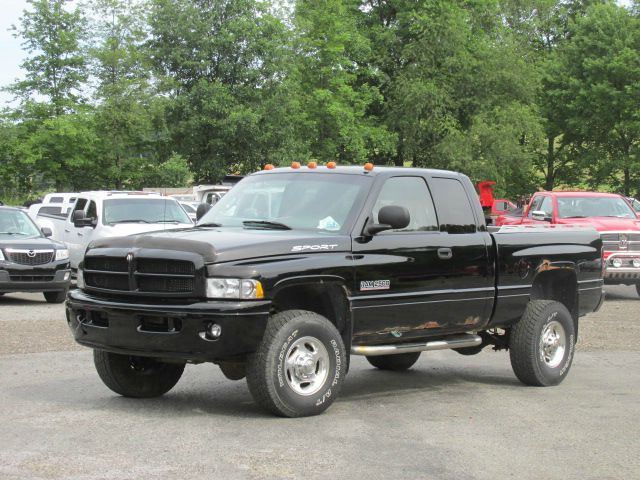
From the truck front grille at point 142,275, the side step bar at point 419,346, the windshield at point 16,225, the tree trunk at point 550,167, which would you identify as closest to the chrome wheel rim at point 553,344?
the side step bar at point 419,346

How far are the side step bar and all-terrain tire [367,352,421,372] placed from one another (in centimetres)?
104

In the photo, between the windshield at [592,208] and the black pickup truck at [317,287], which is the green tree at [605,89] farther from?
the black pickup truck at [317,287]

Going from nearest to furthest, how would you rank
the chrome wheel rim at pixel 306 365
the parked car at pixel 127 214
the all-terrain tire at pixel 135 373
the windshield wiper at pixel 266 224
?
the chrome wheel rim at pixel 306 365
the windshield wiper at pixel 266 224
the all-terrain tire at pixel 135 373
the parked car at pixel 127 214

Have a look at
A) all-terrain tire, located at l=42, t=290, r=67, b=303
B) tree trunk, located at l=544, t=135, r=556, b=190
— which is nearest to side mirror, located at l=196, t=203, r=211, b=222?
all-terrain tire, located at l=42, t=290, r=67, b=303

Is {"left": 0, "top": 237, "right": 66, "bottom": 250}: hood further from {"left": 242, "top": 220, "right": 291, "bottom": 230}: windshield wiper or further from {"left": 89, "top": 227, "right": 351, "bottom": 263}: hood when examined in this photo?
{"left": 242, "top": 220, "right": 291, "bottom": 230}: windshield wiper

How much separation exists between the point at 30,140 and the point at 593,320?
38793 millimetres

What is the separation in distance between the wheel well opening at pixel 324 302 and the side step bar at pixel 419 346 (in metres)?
0.22

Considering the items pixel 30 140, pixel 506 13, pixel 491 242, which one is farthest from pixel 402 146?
pixel 491 242

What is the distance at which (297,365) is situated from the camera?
311 inches

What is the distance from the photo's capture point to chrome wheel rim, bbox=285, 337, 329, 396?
7875 mm

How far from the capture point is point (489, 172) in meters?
55.7

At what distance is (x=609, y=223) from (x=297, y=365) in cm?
1425

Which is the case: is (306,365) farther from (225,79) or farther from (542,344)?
(225,79)

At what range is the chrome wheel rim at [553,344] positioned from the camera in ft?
33.4
